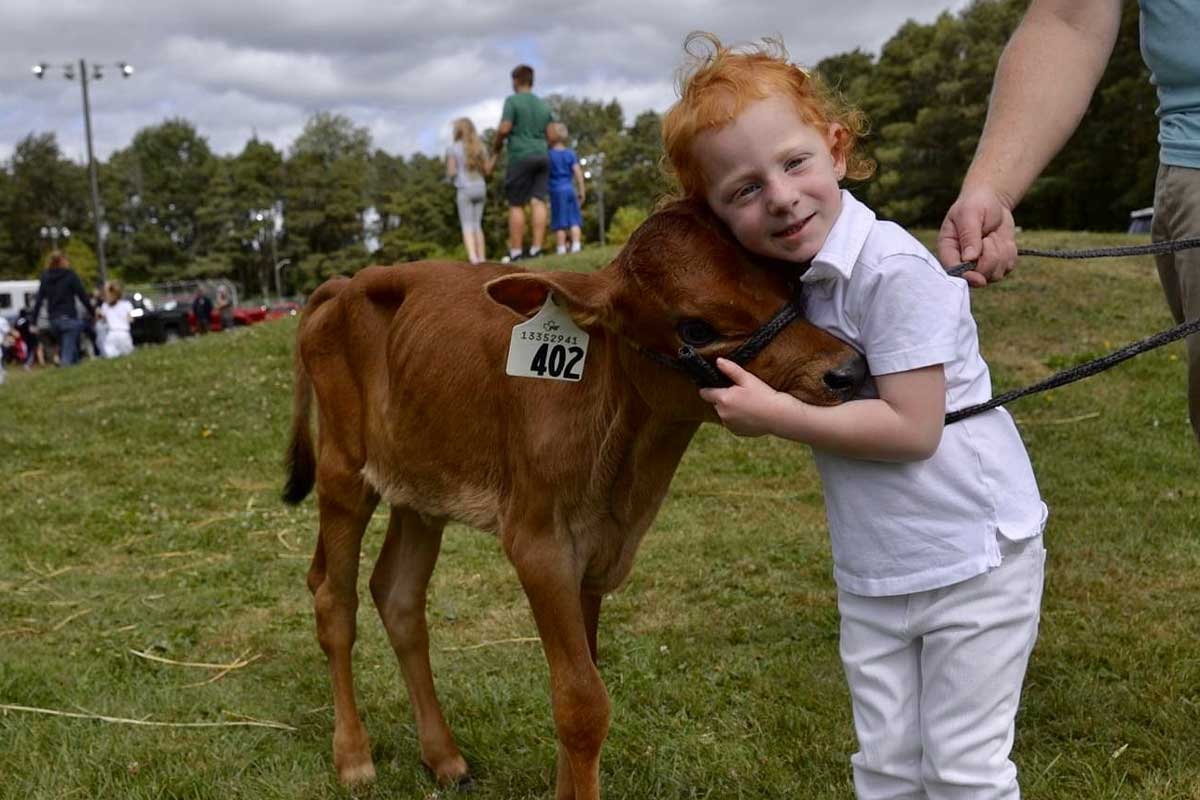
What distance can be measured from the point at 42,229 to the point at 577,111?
138ft

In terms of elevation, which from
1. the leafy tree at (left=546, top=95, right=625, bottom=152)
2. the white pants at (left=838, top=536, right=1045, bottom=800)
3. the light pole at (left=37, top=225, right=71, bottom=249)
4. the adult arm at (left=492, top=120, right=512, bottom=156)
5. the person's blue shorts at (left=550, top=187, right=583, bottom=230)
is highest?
the leafy tree at (left=546, top=95, right=625, bottom=152)

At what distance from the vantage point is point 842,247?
235 centimetres

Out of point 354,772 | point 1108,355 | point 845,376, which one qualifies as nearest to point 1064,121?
point 1108,355

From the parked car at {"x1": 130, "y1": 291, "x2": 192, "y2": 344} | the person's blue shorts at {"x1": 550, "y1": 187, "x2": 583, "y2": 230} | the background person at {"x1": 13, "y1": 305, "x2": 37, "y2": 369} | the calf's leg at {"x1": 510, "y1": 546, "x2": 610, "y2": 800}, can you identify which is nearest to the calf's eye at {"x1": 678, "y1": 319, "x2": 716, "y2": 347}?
the calf's leg at {"x1": 510, "y1": 546, "x2": 610, "y2": 800}

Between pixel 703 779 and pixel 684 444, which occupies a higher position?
pixel 684 444

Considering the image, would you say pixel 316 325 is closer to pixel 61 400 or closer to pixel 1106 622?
pixel 1106 622

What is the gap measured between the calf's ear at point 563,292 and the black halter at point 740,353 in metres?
0.27

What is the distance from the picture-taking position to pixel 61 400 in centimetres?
1326

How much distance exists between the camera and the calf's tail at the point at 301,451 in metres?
5.11

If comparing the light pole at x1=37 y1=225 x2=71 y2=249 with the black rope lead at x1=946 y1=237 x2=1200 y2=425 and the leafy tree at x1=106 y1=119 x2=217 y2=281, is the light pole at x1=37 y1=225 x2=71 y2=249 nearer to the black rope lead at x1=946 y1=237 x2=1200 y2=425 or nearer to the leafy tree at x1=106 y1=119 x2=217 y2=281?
the leafy tree at x1=106 y1=119 x2=217 y2=281

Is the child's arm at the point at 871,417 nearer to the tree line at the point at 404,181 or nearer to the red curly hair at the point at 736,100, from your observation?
the red curly hair at the point at 736,100

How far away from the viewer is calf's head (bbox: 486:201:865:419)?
2.42 meters

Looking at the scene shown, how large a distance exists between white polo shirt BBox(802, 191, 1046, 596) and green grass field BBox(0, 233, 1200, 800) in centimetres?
146

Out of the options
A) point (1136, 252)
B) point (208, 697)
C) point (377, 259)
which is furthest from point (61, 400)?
point (377, 259)
